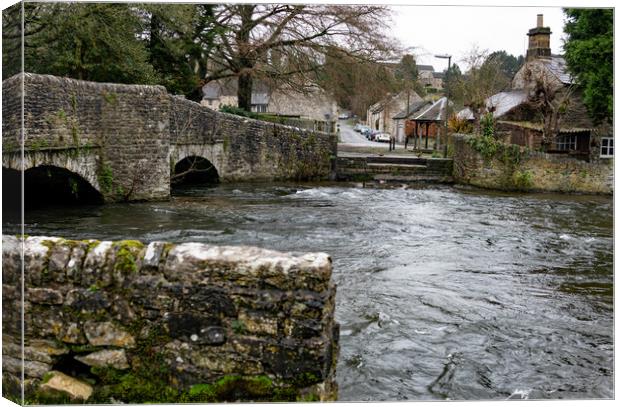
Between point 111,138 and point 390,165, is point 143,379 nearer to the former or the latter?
point 111,138

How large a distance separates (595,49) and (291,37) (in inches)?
308

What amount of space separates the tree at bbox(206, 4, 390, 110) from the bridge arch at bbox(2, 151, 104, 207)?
4.19m

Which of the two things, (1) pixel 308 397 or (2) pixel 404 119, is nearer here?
(1) pixel 308 397

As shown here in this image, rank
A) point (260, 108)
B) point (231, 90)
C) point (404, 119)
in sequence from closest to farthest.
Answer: point (231, 90), point (260, 108), point (404, 119)

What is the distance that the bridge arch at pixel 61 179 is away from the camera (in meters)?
12.0

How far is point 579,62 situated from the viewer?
679cm

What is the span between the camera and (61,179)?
43.3 ft

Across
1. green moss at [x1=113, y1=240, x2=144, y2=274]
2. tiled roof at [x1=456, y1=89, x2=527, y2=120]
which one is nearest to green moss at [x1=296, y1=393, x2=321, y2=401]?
green moss at [x1=113, y1=240, x2=144, y2=274]

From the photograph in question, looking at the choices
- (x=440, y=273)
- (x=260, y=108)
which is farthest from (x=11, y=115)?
(x=260, y=108)

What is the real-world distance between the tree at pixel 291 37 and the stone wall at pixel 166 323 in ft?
24.6

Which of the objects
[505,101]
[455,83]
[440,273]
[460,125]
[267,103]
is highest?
[455,83]

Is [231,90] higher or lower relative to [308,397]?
higher

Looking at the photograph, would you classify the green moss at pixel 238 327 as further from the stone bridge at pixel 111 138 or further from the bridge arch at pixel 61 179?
the bridge arch at pixel 61 179

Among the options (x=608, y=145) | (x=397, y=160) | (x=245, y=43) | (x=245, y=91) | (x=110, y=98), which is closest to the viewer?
(x=608, y=145)
